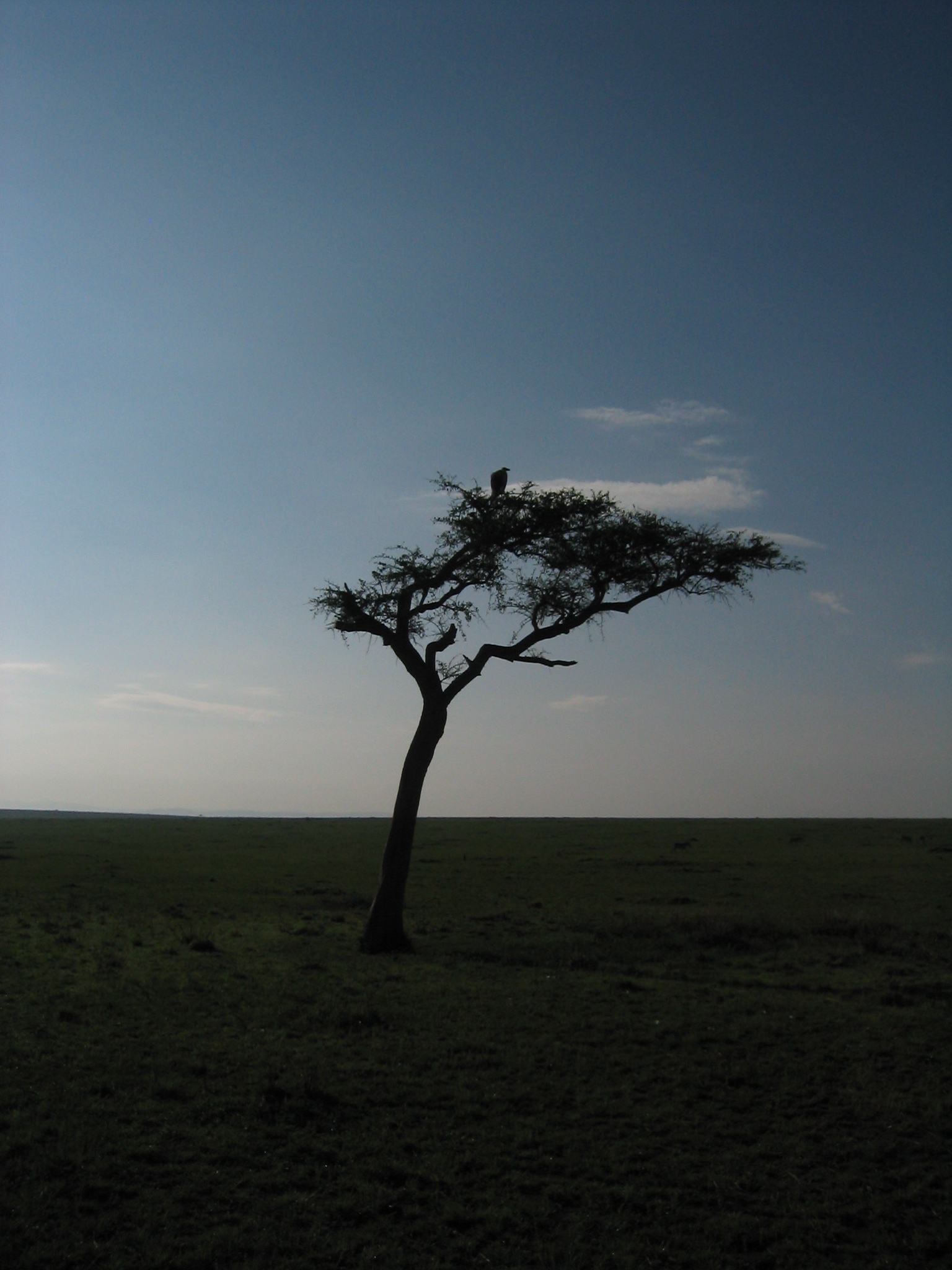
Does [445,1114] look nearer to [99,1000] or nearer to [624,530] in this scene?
[99,1000]

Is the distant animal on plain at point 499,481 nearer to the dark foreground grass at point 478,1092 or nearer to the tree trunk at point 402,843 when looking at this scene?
the tree trunk at point 402,843

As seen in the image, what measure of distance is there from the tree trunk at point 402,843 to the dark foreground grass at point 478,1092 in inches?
33.5

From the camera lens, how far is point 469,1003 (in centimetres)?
1675

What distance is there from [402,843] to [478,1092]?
10989 millimetres

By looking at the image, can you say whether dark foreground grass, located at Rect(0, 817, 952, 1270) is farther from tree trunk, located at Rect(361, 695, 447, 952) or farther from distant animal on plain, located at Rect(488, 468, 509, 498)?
distant animal on plain, located at Rect(488, 468, 509, 498)

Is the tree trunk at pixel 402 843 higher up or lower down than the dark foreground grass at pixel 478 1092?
higher up

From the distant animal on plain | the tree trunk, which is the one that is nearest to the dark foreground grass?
the tree trunk

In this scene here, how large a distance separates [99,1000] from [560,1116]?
9.15 metres

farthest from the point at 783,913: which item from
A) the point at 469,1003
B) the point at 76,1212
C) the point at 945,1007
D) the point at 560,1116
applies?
the point at 76,1212

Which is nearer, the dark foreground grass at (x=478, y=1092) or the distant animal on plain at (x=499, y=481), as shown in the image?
the dark foreground grass at (x=478, y=1092)

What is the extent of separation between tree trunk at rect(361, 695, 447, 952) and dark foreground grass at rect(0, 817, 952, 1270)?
0.85 meters

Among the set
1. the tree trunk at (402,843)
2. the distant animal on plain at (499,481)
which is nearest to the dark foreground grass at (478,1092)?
the tree trunk at (402,843)

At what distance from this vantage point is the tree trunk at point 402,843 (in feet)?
72.6

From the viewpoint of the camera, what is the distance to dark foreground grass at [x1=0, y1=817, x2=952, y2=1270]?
832 centimetres
